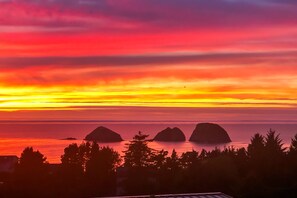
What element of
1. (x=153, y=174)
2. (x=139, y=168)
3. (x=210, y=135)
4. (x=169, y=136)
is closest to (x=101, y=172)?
(x=139, y=168)

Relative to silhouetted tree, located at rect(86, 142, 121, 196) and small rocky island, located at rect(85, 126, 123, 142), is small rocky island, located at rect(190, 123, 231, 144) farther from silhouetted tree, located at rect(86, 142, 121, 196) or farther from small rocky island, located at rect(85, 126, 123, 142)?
silhouetted tree, located at rect(86, 142, 121, 196)

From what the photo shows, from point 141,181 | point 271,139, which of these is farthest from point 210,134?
point 141,181

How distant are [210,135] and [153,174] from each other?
253ft

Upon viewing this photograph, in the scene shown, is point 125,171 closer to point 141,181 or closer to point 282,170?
point 141,181

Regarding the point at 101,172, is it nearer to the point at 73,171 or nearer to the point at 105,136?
the point at 73,171

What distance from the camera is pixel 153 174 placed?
32.3 m

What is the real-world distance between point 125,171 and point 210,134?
76.9 m

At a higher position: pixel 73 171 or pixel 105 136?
pixel 105 136

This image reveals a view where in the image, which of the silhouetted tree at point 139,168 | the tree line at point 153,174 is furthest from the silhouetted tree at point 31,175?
the silhouetted tree at point 139,168

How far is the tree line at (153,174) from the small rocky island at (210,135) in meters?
71.8

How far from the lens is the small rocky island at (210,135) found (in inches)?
4168

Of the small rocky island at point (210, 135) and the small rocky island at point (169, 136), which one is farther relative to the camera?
the small rocky island at point (169, 136)

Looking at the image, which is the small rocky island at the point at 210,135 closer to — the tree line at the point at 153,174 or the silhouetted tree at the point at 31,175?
the tree line at the point at 153,174

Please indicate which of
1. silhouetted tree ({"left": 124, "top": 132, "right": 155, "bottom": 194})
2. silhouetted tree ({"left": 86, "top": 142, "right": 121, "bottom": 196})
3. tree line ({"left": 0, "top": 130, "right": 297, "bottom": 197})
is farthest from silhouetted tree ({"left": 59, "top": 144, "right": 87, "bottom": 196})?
silhouetted tree ({"left": 124, "top": 132, "right": 155, "bottom": 194})
